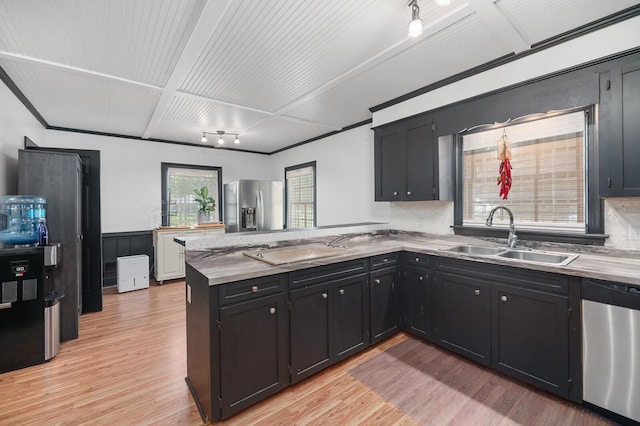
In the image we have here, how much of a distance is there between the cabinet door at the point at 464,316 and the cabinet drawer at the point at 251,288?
4.99ft

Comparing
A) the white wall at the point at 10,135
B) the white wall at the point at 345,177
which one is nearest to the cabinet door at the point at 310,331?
the white wall at the point at 345,177

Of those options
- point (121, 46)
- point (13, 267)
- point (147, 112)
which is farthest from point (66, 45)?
point (13, 267)

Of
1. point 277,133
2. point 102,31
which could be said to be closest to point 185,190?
point 277,133

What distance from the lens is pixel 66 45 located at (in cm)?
220

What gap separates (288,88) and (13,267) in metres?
2.99

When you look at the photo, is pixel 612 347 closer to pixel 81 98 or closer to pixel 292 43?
pixel 292 43

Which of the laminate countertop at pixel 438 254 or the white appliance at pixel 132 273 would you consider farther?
the white appliance at pixel 132 273

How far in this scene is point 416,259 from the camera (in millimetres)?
2746

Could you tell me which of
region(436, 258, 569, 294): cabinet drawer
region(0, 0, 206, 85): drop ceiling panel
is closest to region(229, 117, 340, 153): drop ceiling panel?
region(0, 0, 206, 85): drop ceiling panel

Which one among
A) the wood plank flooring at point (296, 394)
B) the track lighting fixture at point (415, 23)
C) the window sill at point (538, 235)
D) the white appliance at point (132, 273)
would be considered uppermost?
the track lighting fixture at point (415, 23)

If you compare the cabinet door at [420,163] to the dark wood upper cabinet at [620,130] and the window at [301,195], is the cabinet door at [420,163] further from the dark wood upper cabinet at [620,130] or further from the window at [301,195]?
the window at [301,195]

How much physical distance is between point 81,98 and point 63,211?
4.62 feet

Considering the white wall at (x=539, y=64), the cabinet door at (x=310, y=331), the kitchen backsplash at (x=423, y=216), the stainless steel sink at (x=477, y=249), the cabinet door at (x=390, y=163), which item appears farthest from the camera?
the cabinet door at (x=390, y=163)

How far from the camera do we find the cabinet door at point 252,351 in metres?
1.73
